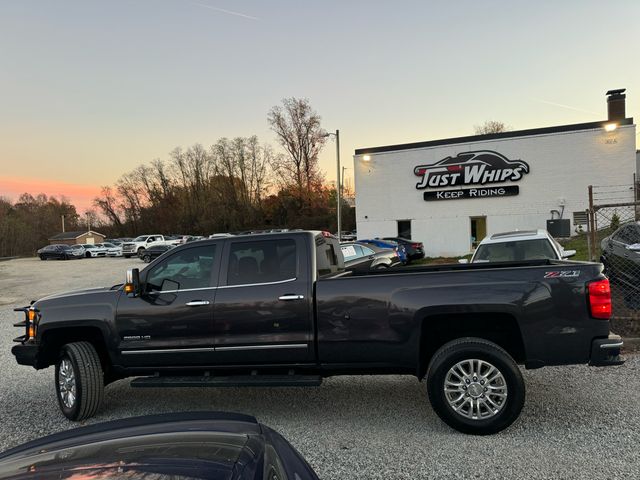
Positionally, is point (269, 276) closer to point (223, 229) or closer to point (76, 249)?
point (76, 249)

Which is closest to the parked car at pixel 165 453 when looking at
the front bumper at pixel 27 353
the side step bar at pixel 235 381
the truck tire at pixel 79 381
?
the side step bar at pixel 235 381

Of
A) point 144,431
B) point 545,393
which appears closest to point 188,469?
point 144,431

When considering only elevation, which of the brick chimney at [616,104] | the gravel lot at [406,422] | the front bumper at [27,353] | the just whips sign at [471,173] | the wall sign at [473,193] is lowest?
the gravel lot at [406,422]

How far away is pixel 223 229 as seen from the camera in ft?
243

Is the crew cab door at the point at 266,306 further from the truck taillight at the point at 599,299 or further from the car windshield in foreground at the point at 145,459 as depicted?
the truck taillight at the point at 599,299

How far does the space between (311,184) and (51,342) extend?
61.5 m

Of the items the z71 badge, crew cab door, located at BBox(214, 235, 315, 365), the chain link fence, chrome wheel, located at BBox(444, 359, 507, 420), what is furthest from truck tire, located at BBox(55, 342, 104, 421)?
the chain link fence

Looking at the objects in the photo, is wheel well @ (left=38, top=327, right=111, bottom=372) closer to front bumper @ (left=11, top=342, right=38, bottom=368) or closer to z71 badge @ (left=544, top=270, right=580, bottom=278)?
front bumper @ (left=11, top=342, right=38, bottom=368)

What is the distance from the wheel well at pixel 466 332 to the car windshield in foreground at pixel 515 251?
14.4 ft

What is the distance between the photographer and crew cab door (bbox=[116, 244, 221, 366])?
4688 millimetres

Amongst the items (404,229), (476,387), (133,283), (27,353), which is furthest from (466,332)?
(404,229)

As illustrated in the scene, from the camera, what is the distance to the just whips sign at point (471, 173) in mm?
24266

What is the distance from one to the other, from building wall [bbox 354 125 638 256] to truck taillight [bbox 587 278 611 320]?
2198 centimetres

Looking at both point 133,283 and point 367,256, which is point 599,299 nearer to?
point 133,283
